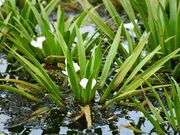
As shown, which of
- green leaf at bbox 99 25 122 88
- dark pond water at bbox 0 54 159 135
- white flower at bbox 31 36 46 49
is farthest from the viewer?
white flower at bbox 31 36 46 49

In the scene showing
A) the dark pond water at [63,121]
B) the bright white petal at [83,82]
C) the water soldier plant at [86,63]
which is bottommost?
the dark pond water at [63,121]

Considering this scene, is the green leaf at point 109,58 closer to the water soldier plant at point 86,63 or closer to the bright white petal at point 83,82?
the water soldier plant at point 86,63

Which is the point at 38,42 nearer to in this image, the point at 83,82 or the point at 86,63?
the point at 86,63

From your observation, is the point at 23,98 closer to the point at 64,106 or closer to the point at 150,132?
the point at 64,106

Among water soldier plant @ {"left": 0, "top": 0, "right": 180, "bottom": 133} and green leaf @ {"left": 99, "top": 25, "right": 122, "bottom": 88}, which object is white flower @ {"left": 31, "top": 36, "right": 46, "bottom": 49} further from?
green leaf @ {"left": 99, "top": 25, "right": 122, "bottom": 88}

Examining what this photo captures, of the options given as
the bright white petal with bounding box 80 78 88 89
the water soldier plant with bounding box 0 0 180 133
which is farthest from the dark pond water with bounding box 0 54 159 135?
the bright white petal with bounding box 80 78 88 89

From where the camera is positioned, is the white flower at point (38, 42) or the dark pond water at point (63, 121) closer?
the dark pond water at point (63, 121)

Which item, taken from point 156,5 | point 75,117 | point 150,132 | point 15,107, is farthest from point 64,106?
point 156,5

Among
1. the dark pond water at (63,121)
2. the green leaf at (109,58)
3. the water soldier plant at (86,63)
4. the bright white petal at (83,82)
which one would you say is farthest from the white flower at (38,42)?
the bright white petal at (83,82)

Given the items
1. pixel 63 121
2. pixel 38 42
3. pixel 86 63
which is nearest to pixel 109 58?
pixel 86 63

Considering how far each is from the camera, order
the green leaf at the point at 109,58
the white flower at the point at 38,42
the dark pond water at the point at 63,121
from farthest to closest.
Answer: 1. the white flower at the point at 38,42
2. the green leaf at the point at 109,58
3. the dark pond water at the point at 63,121

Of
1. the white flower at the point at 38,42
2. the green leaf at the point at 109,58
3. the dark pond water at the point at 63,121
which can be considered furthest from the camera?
the white flower at the point at 38,42
